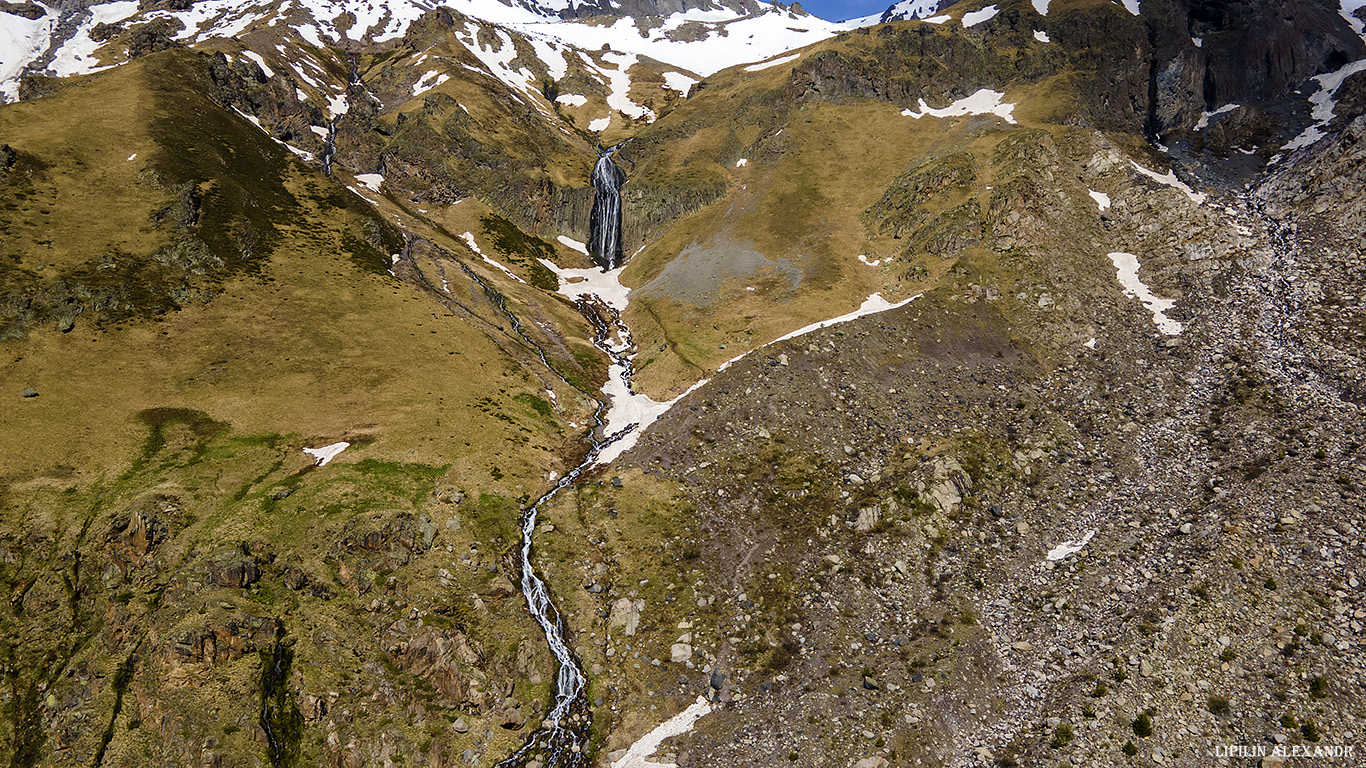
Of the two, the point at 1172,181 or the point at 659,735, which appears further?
the point at 1172,181

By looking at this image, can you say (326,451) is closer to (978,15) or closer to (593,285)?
(593,285)

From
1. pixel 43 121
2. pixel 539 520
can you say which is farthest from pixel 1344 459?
pixel 43 121

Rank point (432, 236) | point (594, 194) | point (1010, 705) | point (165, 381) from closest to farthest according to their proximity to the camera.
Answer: point (1010, 705)
point (165, 381)
point (432, 236)
point (594, 194)

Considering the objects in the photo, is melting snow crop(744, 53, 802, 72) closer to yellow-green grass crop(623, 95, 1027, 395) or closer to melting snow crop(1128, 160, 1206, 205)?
yellow-green grass crop(623, 95, 1027, 395)

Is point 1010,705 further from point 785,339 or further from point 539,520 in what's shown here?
point 785,339

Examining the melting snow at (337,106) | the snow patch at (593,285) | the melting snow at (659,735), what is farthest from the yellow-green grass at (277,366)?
the melting snow at (337,106)

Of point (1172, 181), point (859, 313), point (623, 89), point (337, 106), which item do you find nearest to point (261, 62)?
point (337, 106)
